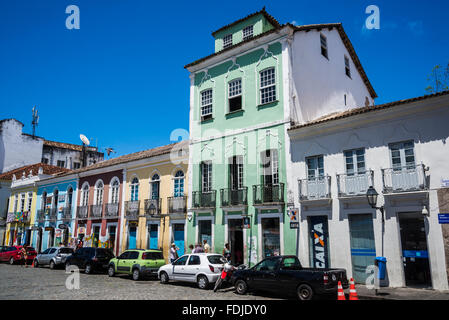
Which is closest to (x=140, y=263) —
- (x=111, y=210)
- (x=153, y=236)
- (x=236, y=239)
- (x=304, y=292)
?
(x=236, y=239)

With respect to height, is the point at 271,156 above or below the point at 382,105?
below

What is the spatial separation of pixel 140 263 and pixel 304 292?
29.6ft

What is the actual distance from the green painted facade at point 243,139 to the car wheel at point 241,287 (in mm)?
3563

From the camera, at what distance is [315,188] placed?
1576 cm

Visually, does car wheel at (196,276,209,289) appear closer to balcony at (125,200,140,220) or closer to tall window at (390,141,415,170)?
tall window at (390,141,415,170)

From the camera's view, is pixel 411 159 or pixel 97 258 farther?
pixel 97 258

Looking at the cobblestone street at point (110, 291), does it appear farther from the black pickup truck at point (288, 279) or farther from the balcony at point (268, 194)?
the balcony at point (268, 194)

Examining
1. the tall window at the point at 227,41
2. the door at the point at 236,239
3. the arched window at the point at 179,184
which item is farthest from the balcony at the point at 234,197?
the tall window at the point at 227,41

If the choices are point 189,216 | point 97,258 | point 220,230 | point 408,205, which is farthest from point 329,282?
point 97,258

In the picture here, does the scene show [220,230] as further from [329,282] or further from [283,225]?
[329,282]

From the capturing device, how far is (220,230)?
63.1ft

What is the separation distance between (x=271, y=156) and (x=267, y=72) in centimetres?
449

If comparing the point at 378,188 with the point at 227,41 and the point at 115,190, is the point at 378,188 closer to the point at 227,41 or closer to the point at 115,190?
the point at 227,41

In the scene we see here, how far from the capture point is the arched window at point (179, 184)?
2228cm
